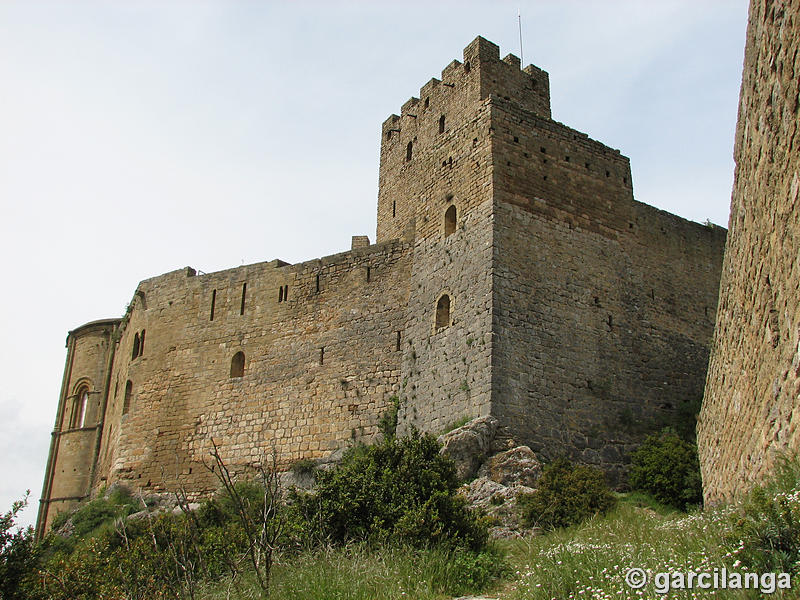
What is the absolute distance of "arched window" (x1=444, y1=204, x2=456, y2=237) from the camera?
17797 millimetres

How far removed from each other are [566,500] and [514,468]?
5.95 ft

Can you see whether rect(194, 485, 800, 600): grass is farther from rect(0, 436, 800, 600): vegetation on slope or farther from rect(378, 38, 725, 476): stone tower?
rect(378, 38, 725, 476): stone tower

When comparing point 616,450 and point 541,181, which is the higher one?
point 541,181

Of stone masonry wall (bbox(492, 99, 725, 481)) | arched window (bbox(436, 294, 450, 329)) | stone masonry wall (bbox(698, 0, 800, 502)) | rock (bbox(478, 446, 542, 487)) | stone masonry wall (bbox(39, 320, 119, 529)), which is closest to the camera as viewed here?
stone masonry wall (bbox(698, 0, 800, 502))

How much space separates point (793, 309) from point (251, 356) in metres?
16.7

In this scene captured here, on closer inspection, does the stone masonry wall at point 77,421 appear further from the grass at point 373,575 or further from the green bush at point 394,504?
the grass at point 373,575

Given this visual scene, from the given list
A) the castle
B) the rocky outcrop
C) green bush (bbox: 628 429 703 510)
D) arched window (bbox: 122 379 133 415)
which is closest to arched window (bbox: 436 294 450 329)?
the castle

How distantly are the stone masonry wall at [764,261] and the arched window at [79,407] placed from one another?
23.6 metres

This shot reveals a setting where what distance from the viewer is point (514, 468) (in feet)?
44.6

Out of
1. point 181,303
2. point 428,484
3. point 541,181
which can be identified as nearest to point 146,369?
point 181,303

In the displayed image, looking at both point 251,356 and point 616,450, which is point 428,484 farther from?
point 251,356

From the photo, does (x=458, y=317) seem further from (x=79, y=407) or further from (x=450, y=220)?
(x=79, y=407)

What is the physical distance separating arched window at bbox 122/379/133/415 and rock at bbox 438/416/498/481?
38.9 feet

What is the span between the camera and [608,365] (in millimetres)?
16531
